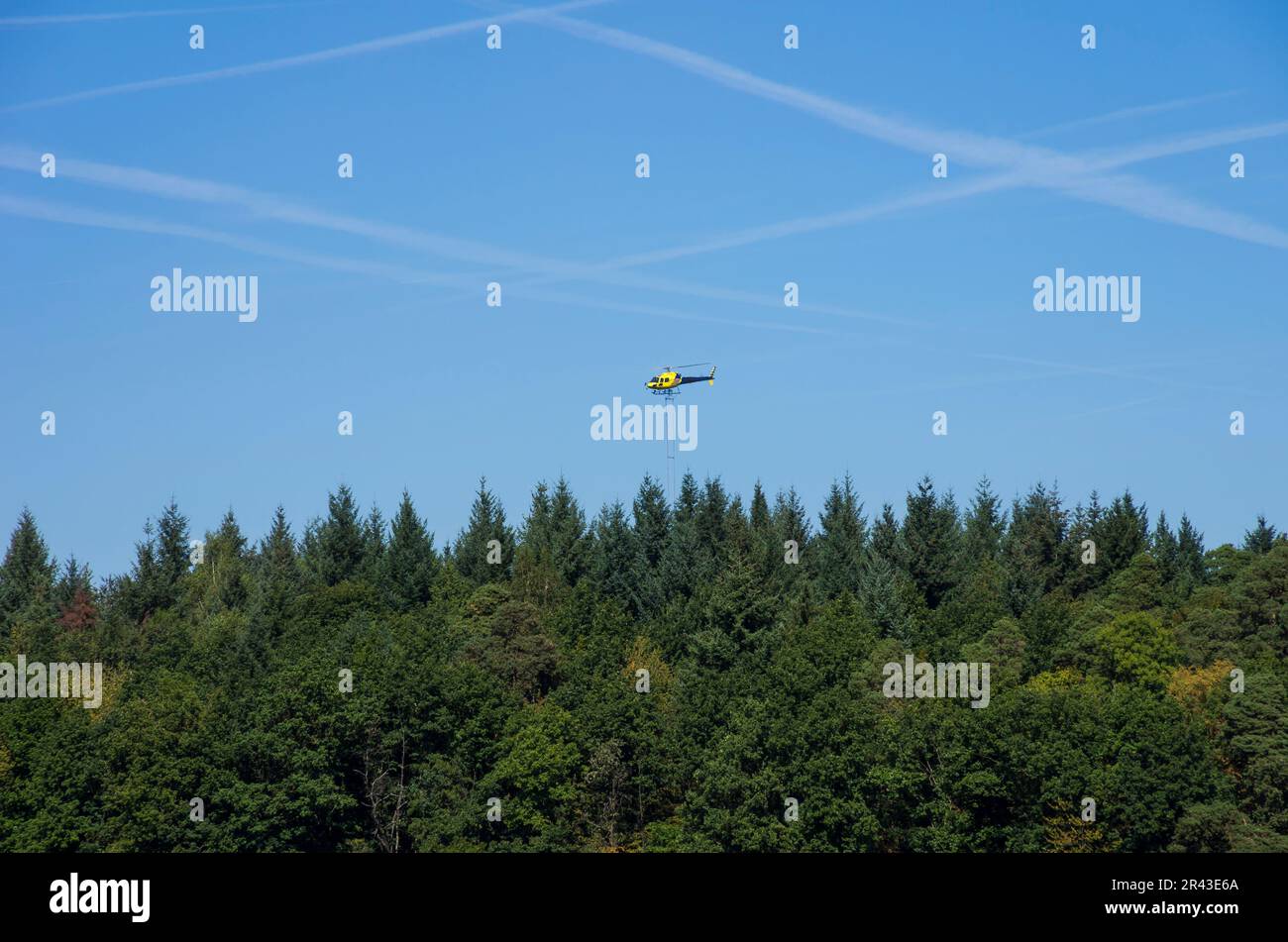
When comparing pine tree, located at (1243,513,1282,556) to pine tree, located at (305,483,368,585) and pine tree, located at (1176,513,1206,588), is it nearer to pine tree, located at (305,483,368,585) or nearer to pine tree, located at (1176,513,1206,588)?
pine tree, located at (1176,513,1206,588)

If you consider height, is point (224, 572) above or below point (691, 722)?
above

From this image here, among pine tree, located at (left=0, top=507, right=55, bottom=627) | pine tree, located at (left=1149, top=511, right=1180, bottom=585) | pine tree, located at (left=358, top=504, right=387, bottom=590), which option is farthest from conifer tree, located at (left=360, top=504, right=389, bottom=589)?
pine tree, located at (left=1149, top=511, right=1180, bottom=585)

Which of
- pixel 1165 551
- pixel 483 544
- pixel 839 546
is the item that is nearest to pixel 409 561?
pixel 483 544

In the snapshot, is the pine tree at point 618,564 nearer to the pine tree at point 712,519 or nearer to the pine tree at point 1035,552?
the pine tree at point 712,519

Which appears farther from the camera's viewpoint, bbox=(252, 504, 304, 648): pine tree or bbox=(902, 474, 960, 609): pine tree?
bbox=(902, 474, 960, 609): pine tree

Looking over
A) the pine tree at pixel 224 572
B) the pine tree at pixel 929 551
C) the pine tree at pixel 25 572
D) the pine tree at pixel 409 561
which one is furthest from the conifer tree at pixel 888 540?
the pine tree at pixel 25 572

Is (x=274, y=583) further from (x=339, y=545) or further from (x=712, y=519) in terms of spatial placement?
(x=712, y=519)

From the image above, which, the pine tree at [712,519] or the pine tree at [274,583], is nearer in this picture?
the pine tree at [274,583]

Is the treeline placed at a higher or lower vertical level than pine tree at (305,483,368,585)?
lower
